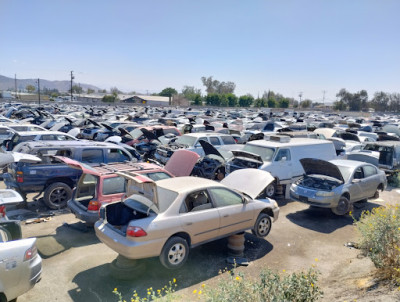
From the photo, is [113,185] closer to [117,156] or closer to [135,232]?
[135,232]

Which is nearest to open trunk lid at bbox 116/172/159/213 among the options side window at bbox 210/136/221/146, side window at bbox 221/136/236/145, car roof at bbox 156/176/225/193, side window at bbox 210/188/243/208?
car roof at bbox 156/176/225/193

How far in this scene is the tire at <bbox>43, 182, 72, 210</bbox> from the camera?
8.80 m

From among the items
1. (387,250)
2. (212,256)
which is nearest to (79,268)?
(212,256)

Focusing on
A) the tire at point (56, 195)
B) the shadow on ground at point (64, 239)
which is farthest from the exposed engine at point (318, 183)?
the tire at point (56, 195)

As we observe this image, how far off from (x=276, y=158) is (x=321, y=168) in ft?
6.20

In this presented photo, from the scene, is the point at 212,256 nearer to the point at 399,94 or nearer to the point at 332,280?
the point at 332,280

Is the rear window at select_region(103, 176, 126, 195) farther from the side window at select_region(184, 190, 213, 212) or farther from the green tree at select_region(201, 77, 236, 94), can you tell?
the green tree at select_region(201, 77, 236, 94)

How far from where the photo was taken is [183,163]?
32.0ft

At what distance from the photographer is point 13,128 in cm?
1633

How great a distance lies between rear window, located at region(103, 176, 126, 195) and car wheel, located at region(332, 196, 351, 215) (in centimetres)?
605

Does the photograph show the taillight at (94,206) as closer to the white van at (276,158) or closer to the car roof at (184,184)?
the car roof at (184,184)

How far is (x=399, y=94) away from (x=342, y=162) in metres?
127

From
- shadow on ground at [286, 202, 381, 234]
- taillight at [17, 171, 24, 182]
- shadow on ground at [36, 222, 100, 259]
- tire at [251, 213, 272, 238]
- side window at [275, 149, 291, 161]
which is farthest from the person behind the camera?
side window at [275, 149, 291, 161]

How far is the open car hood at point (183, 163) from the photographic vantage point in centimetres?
956
